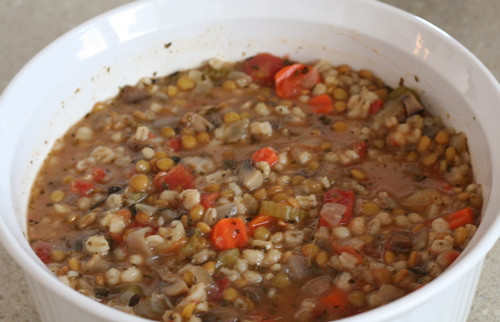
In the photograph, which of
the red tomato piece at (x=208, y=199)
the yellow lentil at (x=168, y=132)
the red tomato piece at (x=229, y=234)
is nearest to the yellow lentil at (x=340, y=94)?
the yellow lentil at (x=168, y=132)

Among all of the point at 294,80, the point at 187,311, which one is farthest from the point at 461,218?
the point at 294,80

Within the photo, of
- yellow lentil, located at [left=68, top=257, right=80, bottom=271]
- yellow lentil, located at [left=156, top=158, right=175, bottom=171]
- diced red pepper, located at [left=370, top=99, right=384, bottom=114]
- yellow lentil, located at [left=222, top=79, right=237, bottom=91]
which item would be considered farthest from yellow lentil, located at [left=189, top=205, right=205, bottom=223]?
diced red pepper, located at [left=370, top=99, right=384, bottom=114]

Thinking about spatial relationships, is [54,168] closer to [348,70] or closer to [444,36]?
[348,70]

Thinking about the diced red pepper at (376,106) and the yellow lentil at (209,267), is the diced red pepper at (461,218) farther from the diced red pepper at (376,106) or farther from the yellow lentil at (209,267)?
the yellow lentil at (209,267)

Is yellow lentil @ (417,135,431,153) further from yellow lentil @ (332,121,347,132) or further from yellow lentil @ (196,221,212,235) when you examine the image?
yellow lentil @ (196,221,212,235)

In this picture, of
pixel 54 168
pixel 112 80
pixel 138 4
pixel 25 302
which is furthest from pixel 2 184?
pixel 138 4

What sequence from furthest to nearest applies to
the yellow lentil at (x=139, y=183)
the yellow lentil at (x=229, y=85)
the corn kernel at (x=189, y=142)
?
the yellow lentil at (x=229, y=85) < the corn kernel at (x=189, y=142) < the yellow lentil at (x=139, y=183)
